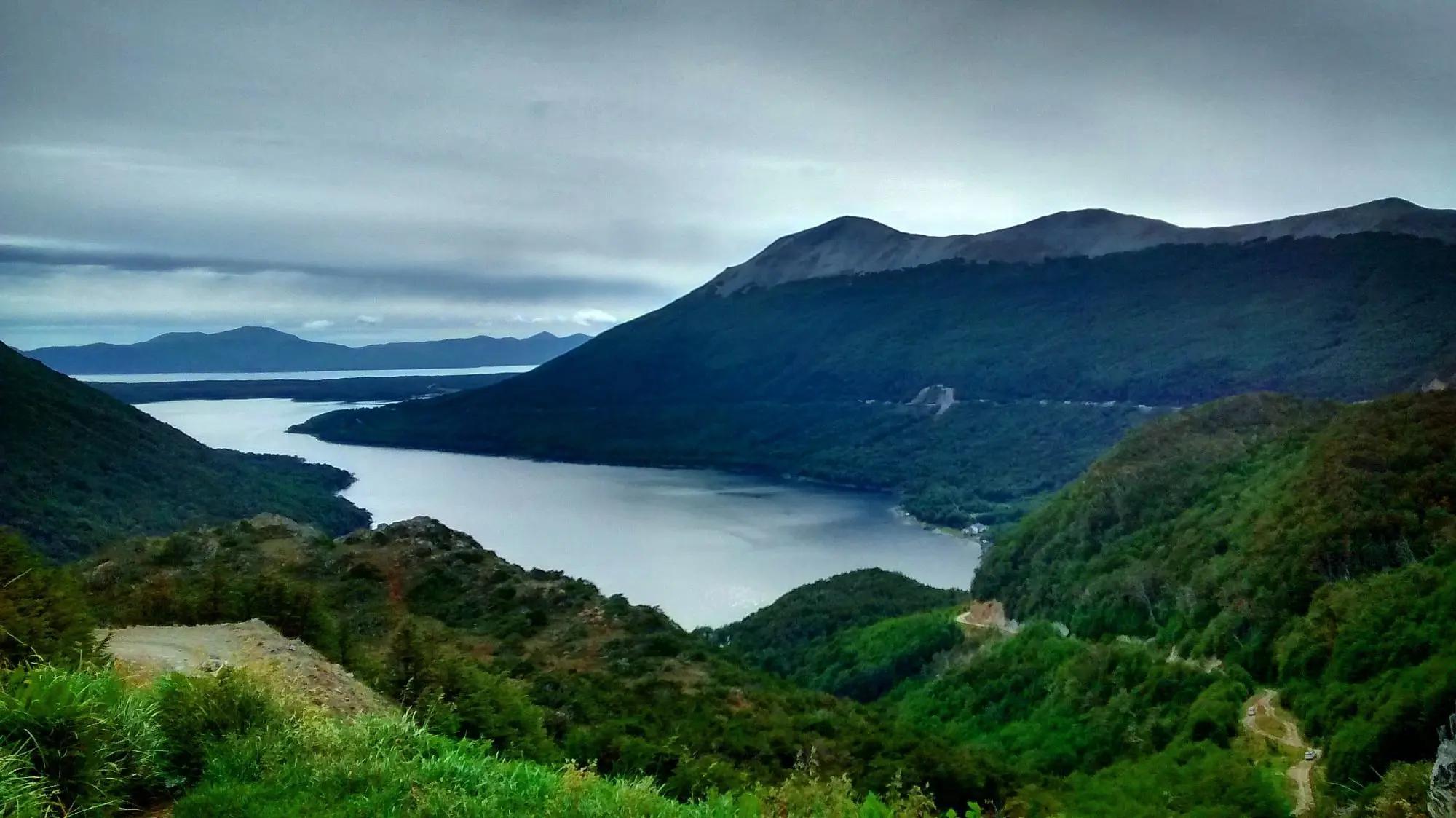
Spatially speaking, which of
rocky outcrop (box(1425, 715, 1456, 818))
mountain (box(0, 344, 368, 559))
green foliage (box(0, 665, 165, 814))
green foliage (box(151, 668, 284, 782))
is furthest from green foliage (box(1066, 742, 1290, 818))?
mountain (box(0, 344, 368, 559))

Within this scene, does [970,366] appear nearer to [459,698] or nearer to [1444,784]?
[1444,784]

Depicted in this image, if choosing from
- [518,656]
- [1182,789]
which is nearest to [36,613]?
[518,656]

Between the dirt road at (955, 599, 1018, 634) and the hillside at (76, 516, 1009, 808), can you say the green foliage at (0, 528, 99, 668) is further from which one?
the dirt road at (955, 599, 1018, 634)

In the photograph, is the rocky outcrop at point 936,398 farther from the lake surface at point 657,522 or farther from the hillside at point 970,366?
the lake surface at point 657,522

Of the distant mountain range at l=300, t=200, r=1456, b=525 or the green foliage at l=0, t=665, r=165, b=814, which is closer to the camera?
the green foliage at l=0, t=665, r=165, b=814

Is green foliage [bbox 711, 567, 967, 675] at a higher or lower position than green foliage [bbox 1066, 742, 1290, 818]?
lower

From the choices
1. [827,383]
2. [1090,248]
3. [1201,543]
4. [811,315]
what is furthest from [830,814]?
[811,315]

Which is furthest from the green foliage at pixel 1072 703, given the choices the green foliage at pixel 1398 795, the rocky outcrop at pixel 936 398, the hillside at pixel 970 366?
the rocky outcrop at pixel 936 398
